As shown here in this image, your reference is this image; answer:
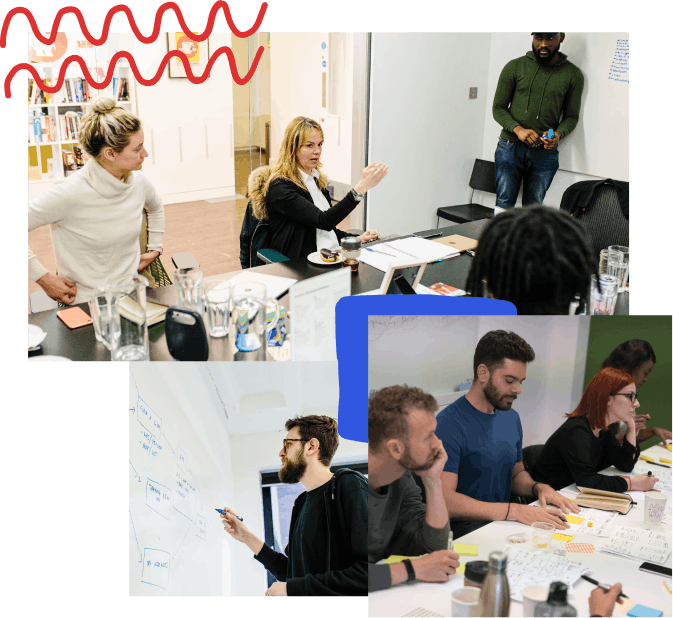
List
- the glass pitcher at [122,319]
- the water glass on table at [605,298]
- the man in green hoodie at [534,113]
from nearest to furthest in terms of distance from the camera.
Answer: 1. the glass pitcher at [122,319]
2. the water glass on table at [605,298]
3. the man in green hoodie at [534,113]

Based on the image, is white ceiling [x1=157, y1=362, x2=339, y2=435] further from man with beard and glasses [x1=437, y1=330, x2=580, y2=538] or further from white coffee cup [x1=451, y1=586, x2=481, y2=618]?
white coffee cup [x1=451, y1=586, x2=481, y2=618]

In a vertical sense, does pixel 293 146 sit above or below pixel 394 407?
above

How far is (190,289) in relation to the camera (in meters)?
2.62

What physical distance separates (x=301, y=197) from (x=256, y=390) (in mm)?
1597

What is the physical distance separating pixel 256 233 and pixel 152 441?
1677 mm

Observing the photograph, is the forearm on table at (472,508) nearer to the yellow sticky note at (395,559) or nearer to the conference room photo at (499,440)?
the conference room photo at (499,440)

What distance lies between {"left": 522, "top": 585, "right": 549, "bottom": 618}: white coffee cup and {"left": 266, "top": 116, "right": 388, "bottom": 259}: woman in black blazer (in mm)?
2104

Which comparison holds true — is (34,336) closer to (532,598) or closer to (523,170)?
(532,598)

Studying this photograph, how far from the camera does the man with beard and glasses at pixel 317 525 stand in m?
2.09

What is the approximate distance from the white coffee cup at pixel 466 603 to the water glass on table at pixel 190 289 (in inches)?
53.0

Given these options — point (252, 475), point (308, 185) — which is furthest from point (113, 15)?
point (252, 475)

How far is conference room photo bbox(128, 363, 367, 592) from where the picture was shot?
84.1 inches

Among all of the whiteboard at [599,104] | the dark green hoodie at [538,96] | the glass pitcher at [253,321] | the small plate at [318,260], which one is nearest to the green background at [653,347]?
the glass pitcher at [253,321]

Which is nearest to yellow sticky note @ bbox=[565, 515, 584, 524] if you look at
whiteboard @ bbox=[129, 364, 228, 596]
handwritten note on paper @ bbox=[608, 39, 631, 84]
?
whiteboard @ bbox=[129, 364, 228, 596]
